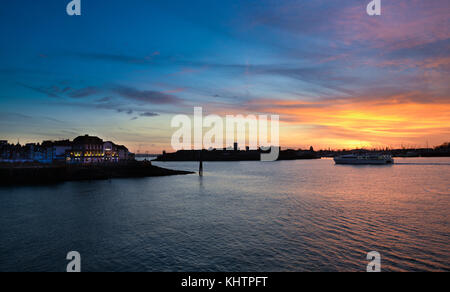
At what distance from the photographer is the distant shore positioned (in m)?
67.0

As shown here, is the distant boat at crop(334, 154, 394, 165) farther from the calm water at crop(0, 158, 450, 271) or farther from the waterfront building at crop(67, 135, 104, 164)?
the waterfront building at crop(67, 135, 104, 164)

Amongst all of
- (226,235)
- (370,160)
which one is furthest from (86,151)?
(370,160)

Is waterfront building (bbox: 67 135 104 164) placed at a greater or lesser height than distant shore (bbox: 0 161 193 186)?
greater

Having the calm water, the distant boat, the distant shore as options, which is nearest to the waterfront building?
the distant shore

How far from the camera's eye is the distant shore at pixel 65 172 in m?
67.0

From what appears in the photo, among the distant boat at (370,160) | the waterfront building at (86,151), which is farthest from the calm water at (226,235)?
the distant boat at (370,160)

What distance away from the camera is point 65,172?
247ft

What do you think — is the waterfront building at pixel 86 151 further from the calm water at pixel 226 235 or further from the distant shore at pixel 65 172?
the calm water at pixel 226 235

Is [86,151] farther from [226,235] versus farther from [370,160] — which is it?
[370,160]

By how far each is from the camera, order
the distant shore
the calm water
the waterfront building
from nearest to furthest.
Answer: the calm water, the distant shore, the waterfront building

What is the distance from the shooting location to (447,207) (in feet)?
115
